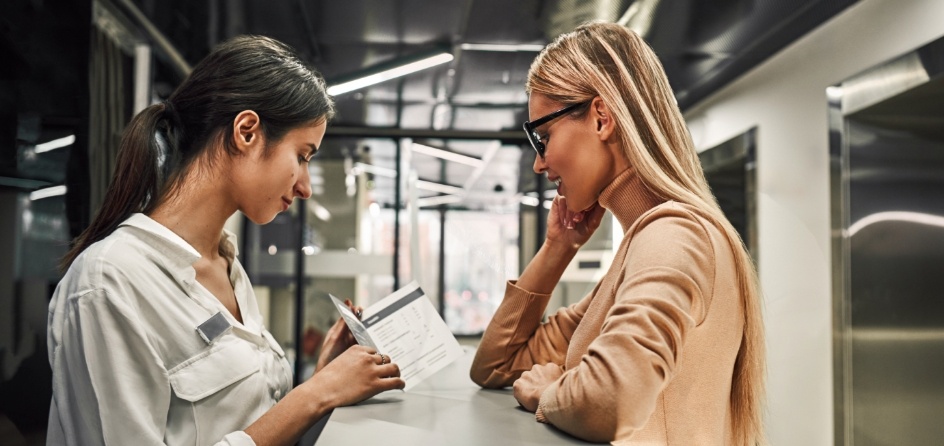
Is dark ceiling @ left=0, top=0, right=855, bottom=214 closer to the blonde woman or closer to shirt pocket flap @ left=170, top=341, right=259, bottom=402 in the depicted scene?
shirt pocket flap @ left=170, top=341, right=259, bottom=402

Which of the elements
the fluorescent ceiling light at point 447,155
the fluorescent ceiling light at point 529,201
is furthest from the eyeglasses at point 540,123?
the fluorescent ceiling light at point 529,201

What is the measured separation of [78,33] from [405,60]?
1476mm

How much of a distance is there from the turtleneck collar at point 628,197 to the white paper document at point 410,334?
1.40ft

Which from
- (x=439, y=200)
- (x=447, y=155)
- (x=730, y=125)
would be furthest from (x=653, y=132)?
(x=439, y=200)

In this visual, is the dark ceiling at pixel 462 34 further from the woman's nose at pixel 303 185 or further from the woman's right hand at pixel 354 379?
the woman's right hand at pixel 354 379

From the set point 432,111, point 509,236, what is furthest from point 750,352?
point 509,236

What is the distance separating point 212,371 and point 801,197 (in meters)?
2.89

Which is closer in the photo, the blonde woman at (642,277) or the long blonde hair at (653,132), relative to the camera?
the blonde woman at (642,277)

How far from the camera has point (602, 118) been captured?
3.34ft

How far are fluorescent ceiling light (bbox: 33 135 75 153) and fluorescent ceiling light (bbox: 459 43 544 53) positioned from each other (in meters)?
1.68

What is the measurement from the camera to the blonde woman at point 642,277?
0.79 m

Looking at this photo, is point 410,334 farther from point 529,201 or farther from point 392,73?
point 529,201

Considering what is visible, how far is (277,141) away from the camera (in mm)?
1287

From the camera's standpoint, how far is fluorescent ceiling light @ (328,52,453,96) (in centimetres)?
345
